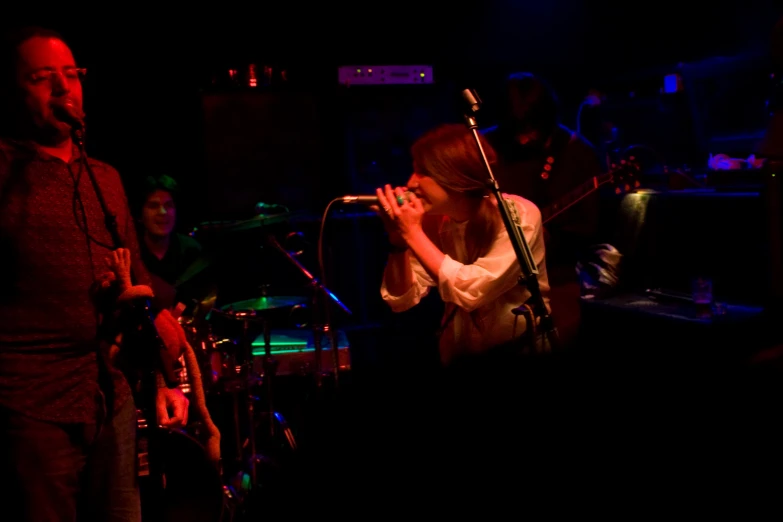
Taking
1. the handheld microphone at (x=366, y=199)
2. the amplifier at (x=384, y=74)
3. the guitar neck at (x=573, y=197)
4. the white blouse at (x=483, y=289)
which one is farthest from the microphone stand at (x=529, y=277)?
the amplifier at (x=384, y=74)

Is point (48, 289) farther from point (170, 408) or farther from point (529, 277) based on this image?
point (529, 277)

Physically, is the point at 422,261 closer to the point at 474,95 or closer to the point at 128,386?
the point at 474,95

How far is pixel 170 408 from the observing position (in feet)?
7.11

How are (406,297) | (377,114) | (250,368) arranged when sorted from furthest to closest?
1. (377,114)
2. (250,368)
3. (406,297)

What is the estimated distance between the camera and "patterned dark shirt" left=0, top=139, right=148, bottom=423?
1917mm

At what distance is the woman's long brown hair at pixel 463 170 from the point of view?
7.67ft

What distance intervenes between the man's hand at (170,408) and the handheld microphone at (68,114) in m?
0.77

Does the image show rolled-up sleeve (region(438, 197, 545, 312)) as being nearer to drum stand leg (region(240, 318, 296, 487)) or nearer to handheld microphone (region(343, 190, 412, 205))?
handheld microphone (region(343, 190, 412, 205))

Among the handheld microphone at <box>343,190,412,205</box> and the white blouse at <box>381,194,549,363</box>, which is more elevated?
the handheld microphone at <box>343,190,412,205</box>

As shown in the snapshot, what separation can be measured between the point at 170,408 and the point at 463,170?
1156 mm

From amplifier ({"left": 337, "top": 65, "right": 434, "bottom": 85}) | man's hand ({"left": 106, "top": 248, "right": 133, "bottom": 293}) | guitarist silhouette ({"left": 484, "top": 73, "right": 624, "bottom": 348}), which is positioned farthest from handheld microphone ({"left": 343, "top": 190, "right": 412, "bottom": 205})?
amplifier ({"left": 337, "top": 65, "right": 434, "bottom": 85})

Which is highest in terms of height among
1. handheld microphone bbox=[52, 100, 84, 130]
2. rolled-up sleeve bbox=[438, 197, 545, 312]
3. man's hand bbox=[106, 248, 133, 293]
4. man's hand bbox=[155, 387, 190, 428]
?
handheld microphone bbox=[52, 100, 84, 130]

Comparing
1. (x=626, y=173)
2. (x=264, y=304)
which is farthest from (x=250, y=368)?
(x=626, y=173)

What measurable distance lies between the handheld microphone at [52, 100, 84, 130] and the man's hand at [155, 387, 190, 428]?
0.77 m
